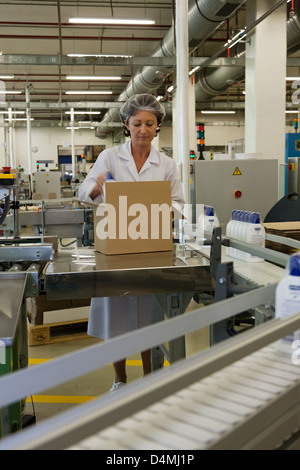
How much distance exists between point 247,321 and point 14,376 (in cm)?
351

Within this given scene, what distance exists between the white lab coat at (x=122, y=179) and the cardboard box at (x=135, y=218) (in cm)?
32

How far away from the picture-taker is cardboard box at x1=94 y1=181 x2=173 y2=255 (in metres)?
2.01

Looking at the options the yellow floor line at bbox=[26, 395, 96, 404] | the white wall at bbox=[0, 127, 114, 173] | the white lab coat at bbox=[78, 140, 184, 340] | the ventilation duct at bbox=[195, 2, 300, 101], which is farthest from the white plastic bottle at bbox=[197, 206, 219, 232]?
the white wall at bbox=[0, 127, 114, 173]

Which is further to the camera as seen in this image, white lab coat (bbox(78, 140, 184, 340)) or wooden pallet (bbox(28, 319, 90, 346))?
wooden pallet (bbox(28, 319, 90, 346))

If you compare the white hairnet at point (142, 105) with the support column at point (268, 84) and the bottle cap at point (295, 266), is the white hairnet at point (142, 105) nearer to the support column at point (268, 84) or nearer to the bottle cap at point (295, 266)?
the bottle cap at point (295, 266)

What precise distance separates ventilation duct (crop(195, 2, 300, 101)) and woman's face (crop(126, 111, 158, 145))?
15.5 ft

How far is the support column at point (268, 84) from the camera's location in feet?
19.9

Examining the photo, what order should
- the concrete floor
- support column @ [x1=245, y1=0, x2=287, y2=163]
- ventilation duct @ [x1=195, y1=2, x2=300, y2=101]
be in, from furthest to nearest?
ventilation duct @ [x1=195, y1=2, x2=300, y2=101]
support column @ [x1=245, y1=0, x2=287, y2=163]
the concrete floor

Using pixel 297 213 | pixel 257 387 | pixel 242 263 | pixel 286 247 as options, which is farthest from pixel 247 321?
pixel 257 387

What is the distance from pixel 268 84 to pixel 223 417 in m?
6.05

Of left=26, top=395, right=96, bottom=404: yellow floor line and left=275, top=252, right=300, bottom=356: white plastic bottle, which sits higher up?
left=275, top=252, right=300, bottom=356: white plastic bottle

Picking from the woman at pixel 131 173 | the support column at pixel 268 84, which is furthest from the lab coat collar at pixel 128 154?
the support column at pixel 268 84

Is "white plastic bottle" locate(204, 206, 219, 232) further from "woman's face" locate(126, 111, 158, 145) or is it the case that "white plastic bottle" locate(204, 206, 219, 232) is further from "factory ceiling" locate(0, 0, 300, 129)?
"factory ceiling" locate(0, 0, 300, 129)

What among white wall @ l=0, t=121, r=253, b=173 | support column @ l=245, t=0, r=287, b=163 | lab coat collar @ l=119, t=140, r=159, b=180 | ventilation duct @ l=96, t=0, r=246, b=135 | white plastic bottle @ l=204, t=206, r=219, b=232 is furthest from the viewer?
white wall @ l=0, t=121, r=253, b=173
